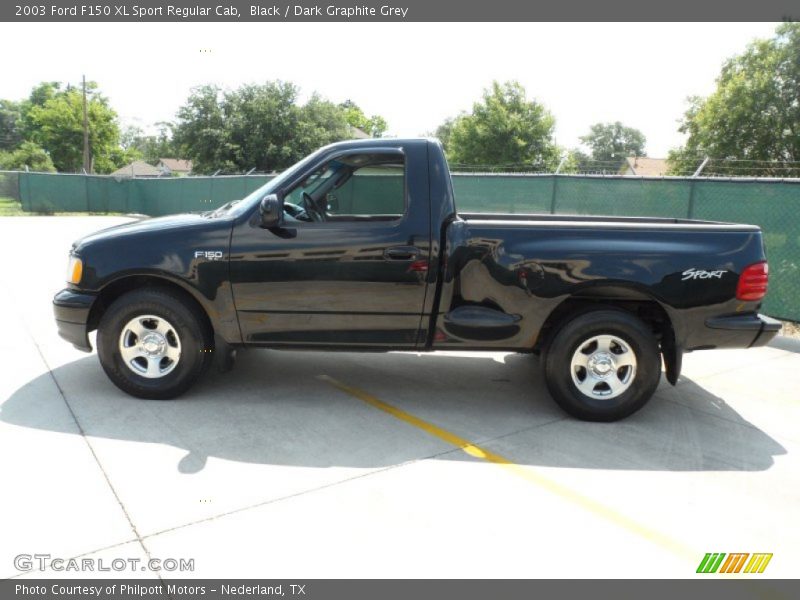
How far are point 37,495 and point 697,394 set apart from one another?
5.04m

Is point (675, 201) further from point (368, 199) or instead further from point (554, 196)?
point (368, 199)

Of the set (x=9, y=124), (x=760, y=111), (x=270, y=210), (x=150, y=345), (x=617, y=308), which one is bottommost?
(x=150, y=345)

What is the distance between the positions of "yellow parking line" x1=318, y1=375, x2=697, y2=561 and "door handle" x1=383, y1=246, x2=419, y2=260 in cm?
120

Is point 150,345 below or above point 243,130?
below

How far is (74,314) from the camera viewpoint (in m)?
4.81

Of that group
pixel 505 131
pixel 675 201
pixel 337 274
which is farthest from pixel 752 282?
pixel 505 131

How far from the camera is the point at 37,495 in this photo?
135 inches

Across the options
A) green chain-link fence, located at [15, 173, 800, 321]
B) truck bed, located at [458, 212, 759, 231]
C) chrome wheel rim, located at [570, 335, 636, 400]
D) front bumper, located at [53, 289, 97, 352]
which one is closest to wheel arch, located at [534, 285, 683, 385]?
chrome wheel rim, located at [570, 335, 636, 400]

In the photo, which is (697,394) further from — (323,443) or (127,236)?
(127,236)

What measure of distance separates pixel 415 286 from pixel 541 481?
1647mm

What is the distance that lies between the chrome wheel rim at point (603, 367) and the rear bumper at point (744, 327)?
641mm

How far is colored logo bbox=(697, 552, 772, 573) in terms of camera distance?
118 inches

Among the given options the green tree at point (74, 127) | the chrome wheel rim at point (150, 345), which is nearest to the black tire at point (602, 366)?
the chrome wheel rim at point (150, 345)

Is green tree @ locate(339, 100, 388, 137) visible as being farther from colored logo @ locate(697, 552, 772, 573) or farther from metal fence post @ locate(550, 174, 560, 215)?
colored logo @ locate(697, 552, 772, 573)
